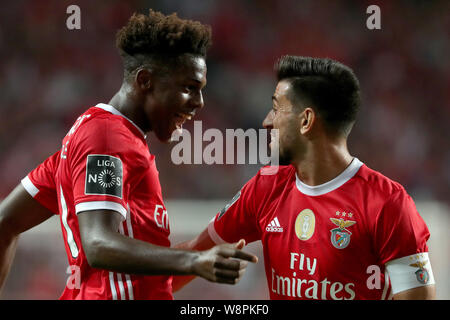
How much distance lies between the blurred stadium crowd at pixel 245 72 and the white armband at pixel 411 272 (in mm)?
4192

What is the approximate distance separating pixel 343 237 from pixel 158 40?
4.34 ft

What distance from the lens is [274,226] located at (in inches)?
113

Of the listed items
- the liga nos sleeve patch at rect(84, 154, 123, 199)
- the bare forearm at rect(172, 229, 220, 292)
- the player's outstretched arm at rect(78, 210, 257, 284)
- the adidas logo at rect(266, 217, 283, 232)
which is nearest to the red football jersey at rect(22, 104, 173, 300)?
the liga nos sleeve patch at rect(84, 154, 123, 199)

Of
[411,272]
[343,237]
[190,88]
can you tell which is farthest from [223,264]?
[190,88]

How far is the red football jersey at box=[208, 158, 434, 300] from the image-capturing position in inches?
99.0

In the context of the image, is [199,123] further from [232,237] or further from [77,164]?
[77,164]

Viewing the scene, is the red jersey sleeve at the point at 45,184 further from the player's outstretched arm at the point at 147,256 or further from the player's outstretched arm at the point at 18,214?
the player's outstretched arm at the point at 147,256

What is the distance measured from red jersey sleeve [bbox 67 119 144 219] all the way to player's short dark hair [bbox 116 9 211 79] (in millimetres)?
457

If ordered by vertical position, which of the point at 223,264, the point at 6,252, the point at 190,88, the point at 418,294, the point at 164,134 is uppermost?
the point at 190,88

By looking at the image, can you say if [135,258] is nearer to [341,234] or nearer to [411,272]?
[341,234]

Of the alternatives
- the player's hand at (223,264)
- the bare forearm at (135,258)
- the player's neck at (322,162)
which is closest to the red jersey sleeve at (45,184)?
the bare forearm at (135,258)
